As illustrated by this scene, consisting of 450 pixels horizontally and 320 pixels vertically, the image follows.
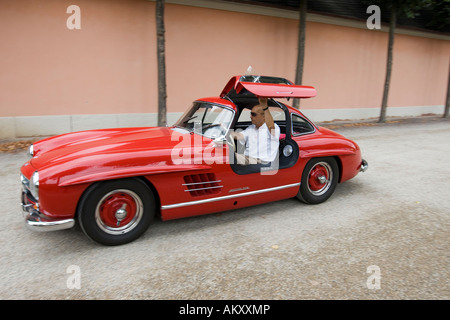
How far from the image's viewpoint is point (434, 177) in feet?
18.0

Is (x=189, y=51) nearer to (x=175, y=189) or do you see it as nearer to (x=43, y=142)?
(x=43, y=142)

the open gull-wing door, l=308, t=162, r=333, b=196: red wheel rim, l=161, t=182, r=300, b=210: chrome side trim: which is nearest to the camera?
l=161, t=182, r=300, b=210: chrome side trim

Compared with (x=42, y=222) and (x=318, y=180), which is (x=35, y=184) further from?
(x=318, y=180)

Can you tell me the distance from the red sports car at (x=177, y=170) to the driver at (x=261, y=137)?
103mm

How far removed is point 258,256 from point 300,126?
2119 millimetres

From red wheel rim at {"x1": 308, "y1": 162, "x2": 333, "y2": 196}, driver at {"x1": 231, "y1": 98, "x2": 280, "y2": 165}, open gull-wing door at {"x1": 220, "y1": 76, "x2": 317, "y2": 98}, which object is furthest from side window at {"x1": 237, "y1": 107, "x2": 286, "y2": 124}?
red wheel rim at {"x1": 308, "y1": 162, "x2": 333, "y2": 196}

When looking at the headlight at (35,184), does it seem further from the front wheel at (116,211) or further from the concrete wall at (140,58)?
the concrete wall at (140,58)

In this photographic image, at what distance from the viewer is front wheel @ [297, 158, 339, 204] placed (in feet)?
13.7

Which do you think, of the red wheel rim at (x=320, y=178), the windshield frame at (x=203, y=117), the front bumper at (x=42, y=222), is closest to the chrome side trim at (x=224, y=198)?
the red wheel rim at (x=320, y=178)

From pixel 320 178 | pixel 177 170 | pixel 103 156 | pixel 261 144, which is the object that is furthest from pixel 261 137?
pixel 103 156

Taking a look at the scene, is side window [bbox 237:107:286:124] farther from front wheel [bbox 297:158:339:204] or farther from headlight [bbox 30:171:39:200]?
headlight [bbox 30:171:39:200]

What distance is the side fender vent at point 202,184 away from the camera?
329 cm

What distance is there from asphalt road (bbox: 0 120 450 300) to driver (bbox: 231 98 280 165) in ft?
2.45

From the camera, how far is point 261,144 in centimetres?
384
